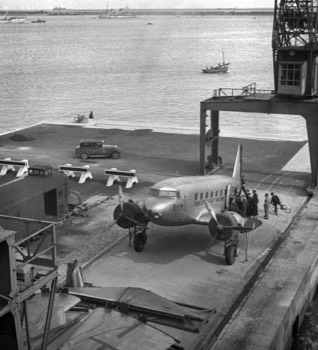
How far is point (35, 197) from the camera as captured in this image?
32344mm

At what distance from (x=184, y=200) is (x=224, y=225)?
221 centimetres

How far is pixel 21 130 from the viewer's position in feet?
207

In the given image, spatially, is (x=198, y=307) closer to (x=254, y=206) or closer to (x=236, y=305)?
(x=236, y=305)

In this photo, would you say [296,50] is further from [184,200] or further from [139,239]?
[139,239]

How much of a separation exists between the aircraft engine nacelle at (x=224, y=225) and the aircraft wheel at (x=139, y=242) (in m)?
3.65

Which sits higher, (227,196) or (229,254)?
(227,196)

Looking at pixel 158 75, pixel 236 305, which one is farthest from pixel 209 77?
pixel 236 305

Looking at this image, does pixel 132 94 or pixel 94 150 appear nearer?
→ pixel 94 150

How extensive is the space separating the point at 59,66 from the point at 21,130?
125 metres

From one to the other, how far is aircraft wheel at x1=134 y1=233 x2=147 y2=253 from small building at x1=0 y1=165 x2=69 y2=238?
559 cm

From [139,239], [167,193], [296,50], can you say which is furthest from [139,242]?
[296,50]

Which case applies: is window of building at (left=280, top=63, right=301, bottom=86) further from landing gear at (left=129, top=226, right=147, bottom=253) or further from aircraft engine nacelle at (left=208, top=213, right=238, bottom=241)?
landing gear at (left=129, top=226, right=147, bottom=253)

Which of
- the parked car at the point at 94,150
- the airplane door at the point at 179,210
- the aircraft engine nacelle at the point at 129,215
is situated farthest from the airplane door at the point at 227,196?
the parked car at the point at 94,150

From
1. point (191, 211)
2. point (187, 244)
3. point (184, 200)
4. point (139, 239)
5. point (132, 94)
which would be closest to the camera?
point (184, 200)
